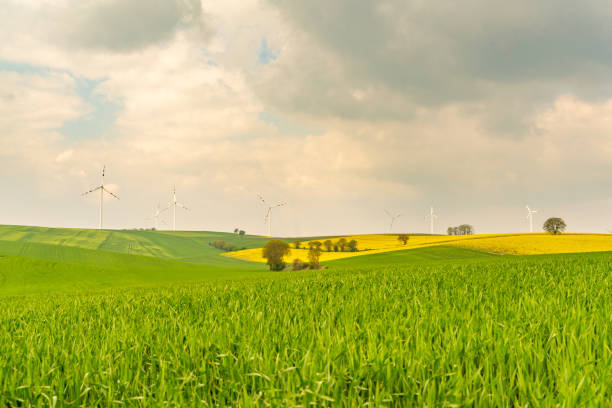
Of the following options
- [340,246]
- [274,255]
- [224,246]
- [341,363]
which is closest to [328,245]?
[340,246]

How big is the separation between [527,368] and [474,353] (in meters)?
0.34

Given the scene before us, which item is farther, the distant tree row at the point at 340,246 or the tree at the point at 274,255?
the distant tree row at the point at 340,246

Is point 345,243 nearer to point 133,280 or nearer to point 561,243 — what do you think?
point 561,243

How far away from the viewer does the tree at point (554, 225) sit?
304 feet

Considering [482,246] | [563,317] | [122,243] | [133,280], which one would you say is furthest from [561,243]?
[122,243]

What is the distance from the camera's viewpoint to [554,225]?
93.4 metres

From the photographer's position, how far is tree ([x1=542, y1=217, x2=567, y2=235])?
9262cm

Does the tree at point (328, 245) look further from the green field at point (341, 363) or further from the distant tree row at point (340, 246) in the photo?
the green field at point (341, 363)

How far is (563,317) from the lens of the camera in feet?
12.5

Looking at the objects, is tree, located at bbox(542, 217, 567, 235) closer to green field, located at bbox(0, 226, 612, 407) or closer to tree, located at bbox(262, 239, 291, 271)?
tree, located at bbox(262, 239, 291, 271)

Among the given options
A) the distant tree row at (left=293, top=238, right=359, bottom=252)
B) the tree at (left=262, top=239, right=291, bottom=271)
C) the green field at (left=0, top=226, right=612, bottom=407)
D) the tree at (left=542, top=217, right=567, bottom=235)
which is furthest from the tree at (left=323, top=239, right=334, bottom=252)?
the green field at (left=0, top=226, right=612, bottom=407)

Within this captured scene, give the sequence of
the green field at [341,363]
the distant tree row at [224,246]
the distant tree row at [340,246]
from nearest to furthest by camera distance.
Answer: the green field at [341,363] → the distant tree row at [340,246] → the distant tree row at [224,246]

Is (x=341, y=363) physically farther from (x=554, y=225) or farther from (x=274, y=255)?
(x=554, y=225)

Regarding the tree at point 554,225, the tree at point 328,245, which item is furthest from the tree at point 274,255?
the tree at point 554,225
